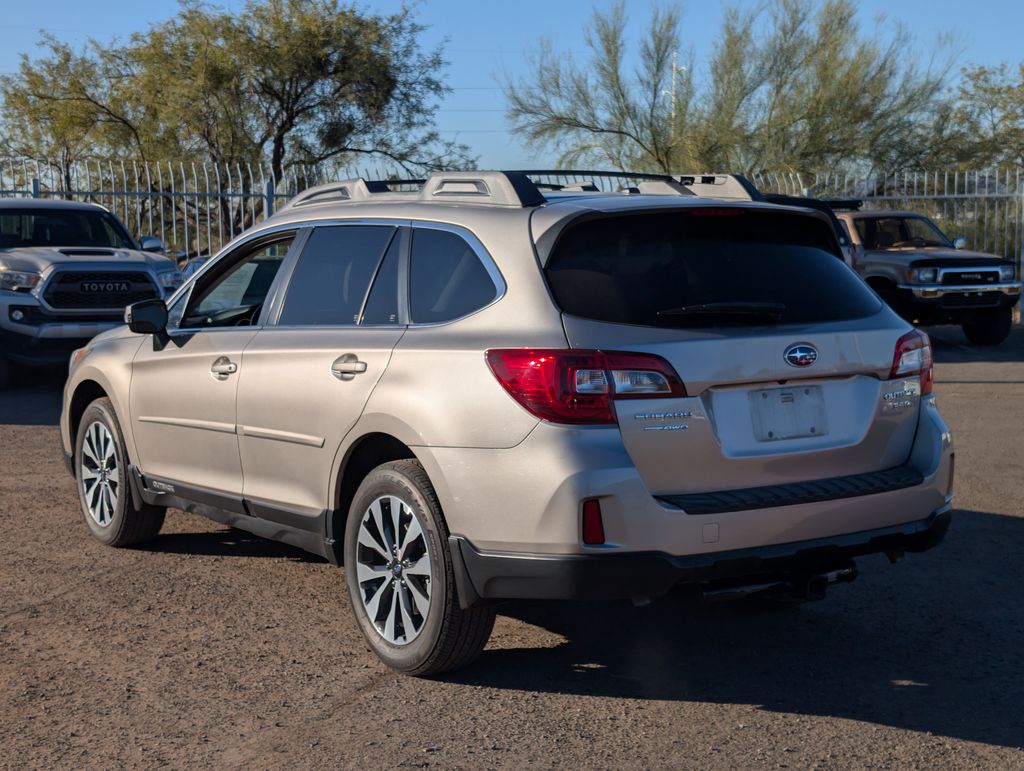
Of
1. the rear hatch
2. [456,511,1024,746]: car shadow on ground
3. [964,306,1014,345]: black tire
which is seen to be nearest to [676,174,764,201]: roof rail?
the rear hatch

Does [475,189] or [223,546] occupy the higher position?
[475,189]

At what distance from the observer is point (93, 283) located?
13.4 meters

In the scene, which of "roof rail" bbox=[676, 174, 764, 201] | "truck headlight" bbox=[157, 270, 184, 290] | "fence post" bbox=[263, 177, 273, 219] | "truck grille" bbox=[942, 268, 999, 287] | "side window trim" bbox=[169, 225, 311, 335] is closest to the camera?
"roof rail" bbox=[676, 174, 764, 201]

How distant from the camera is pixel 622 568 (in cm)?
421

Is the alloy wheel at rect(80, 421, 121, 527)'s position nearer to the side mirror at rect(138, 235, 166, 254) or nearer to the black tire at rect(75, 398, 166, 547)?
the black tire at rect(75, 398, 166, 547)

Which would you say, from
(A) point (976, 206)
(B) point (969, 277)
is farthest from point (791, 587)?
(A) point (976, 206)

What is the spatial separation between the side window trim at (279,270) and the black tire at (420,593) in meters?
1.14

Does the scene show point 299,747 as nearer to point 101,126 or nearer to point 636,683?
point 636,683

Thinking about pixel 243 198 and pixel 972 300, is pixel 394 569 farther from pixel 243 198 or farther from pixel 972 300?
pixel 243 198

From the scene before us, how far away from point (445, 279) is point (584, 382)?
0.90 m

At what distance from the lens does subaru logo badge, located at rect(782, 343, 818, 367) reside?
4.50m

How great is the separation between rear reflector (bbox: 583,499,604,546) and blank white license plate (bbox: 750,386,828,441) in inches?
25.7

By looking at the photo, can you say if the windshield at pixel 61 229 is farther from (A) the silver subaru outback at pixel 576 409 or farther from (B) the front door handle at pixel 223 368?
(A) the silver subaru outback at pixel 576 409

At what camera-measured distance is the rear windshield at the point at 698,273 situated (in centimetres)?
441
